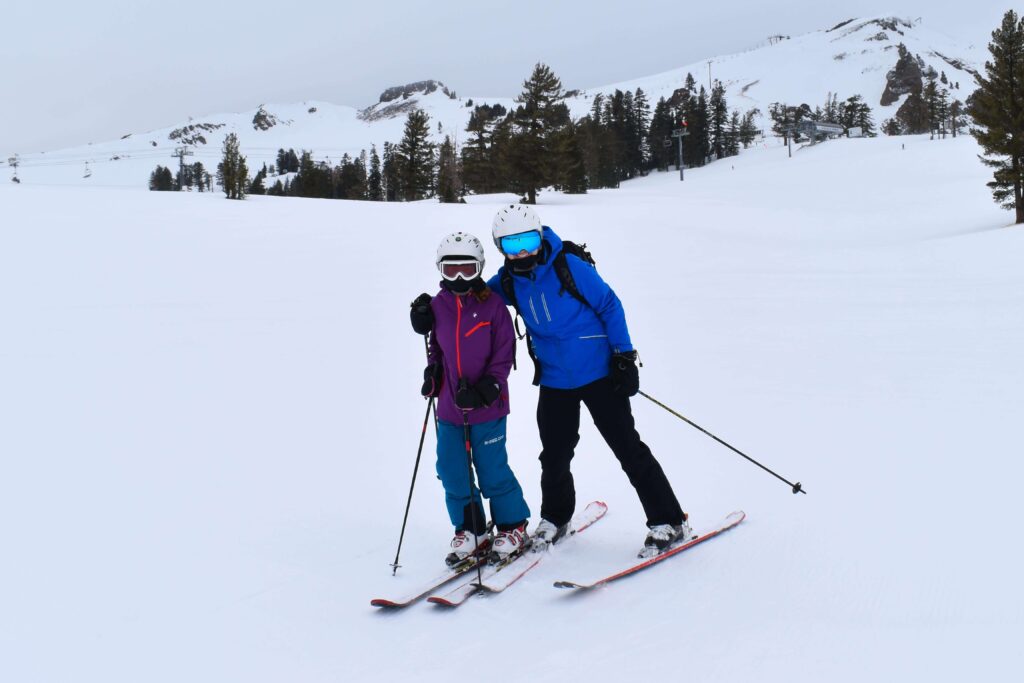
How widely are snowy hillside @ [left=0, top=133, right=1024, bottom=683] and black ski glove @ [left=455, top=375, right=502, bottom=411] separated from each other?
3.45ft

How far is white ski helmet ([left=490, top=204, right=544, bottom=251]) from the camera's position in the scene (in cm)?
371

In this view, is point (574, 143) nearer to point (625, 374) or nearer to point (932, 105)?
point (625, 374)

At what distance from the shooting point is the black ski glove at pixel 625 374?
12.2 feet

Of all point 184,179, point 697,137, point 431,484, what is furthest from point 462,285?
point 184,179

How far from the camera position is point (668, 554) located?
386 centimetres

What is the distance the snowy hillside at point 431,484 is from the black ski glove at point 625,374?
3.40ft

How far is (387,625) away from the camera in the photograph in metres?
3.36

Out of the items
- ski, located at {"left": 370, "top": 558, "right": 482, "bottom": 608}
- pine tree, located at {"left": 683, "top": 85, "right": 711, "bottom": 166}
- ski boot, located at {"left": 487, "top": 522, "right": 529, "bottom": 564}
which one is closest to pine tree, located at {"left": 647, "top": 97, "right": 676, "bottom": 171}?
pine tree, located at {"left": 683, "top": 85, "right": 711, "bottom": 166}

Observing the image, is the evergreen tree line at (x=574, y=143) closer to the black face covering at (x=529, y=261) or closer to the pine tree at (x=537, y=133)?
the pine tree at (x=537, y=133)

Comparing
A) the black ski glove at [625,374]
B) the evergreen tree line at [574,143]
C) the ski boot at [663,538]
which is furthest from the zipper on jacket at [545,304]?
the evergreen tree line at [574,143]

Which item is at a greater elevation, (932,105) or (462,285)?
(932,105)

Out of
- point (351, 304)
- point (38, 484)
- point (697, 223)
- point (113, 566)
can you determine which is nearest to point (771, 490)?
point (113, 566)

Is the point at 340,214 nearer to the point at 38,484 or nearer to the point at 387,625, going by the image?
the point at 38,484

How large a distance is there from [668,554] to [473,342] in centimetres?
168
